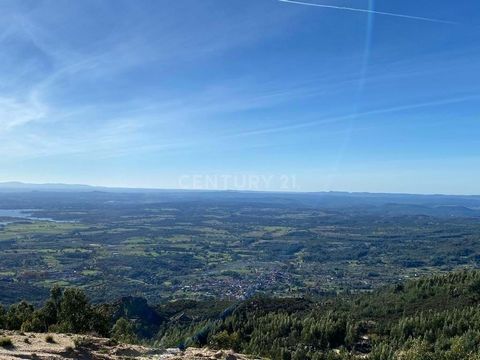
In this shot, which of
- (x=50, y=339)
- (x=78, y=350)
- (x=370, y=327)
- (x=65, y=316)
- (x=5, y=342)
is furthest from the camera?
(x=370, y=327)

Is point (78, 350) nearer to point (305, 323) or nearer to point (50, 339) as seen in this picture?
point (50, 339)

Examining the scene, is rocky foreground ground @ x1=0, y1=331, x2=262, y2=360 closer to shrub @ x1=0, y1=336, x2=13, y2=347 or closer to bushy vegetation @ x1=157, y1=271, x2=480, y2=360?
shrub @ x1=0, y1=336, x2=13, y2=347

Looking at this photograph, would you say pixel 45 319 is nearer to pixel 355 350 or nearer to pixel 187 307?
pixel 355 350

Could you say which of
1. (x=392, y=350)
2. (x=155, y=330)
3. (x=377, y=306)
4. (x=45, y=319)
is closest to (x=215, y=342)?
(x=45, y=319)

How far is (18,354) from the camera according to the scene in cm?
2759

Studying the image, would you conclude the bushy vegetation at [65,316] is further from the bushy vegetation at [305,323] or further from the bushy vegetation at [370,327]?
the bushy vegetation at [370,327]

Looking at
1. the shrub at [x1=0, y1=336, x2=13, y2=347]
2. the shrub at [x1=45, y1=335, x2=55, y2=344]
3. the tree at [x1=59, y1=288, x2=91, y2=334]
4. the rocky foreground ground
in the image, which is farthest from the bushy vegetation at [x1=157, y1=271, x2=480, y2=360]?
the shrub at [x1=0, y1=336, x2=13, y2=347]

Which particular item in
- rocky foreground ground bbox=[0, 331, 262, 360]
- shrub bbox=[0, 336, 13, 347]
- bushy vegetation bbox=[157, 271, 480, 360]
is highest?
shrub bbox=[0, 336, 13, 347]

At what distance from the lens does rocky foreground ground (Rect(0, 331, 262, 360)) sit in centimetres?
2934

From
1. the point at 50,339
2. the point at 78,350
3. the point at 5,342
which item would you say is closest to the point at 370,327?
the point at 50,339

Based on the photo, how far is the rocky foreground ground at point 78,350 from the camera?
29.3 metres

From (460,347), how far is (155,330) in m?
61.7

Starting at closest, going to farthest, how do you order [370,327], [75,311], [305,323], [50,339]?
[50,339] < [75,311] < [305,323] < [370,327]

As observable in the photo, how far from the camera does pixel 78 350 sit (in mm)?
31938
